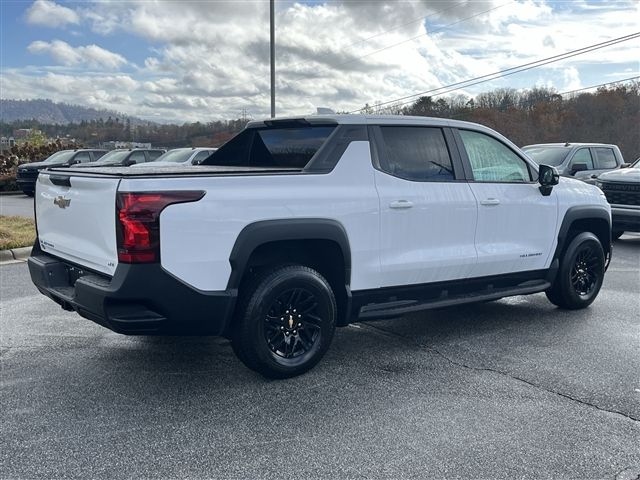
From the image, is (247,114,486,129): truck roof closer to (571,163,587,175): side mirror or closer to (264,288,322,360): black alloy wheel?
(264,288,322,360): black alloy wheel

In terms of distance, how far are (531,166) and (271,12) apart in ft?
57.2

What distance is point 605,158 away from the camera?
13867 mm

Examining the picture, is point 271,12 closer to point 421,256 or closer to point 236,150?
point 236,150

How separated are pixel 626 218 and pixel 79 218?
34.1 ft

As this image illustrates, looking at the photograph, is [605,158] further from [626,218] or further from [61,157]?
[61,157]

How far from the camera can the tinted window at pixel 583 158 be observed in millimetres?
13063

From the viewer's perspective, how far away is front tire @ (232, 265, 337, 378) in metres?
4.07

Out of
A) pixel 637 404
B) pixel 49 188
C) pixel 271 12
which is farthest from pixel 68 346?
pixel 271 12

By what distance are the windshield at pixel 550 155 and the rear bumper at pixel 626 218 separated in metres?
1.85

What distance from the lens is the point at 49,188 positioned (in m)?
4.51

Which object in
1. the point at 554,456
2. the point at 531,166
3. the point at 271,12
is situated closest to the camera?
the point at 554,456

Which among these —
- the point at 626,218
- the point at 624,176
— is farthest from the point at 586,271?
the point at 624,176

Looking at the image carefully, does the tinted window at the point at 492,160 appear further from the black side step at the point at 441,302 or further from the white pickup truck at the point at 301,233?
the black side step at the point at 441,302

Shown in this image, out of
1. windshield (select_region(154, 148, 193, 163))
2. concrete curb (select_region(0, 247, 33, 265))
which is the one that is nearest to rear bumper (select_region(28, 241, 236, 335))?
concrete curb (select_region(0, 247, 33, 265))
